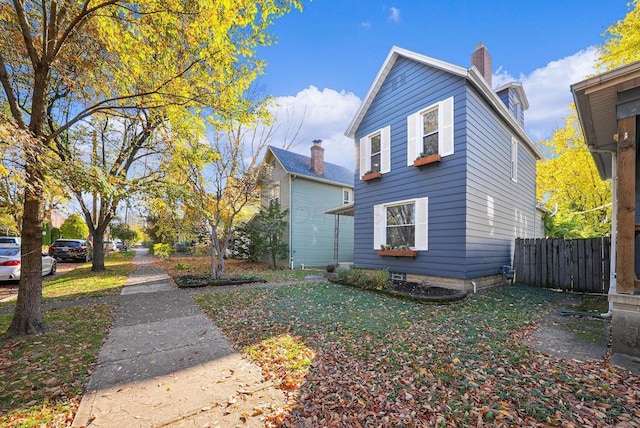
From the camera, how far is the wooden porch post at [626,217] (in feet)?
11.9

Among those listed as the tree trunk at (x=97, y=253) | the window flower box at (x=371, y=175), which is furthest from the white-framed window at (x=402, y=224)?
the tree trunk at (x=97, y=253)

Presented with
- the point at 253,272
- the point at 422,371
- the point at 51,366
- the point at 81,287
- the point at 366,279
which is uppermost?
the point at 366,279

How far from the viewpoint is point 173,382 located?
3.15m

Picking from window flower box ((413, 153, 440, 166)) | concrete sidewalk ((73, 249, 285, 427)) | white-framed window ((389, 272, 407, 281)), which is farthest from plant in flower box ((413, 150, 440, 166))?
concrete sidewalk ((73, 249, 285, 427))

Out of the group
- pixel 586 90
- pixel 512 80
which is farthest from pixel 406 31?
pixel 586 90

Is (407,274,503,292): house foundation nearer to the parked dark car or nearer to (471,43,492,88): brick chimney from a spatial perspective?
(471,43,492,88): brick chimney

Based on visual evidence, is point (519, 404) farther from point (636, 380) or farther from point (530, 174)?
point (530, 174)

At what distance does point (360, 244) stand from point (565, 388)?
781 centimetres

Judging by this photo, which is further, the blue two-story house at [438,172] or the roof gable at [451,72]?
the blue two-story house at [438,172]

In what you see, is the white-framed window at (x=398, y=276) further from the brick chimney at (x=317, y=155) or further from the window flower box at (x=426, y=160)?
the brick chimney at (x=317, y=155)

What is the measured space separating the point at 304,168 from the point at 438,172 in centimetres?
929

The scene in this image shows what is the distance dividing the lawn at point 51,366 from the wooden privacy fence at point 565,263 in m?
10.9

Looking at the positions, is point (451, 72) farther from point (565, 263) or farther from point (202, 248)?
point (202, 248)

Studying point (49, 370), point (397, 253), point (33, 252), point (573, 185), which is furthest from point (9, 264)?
point (573, 185)
